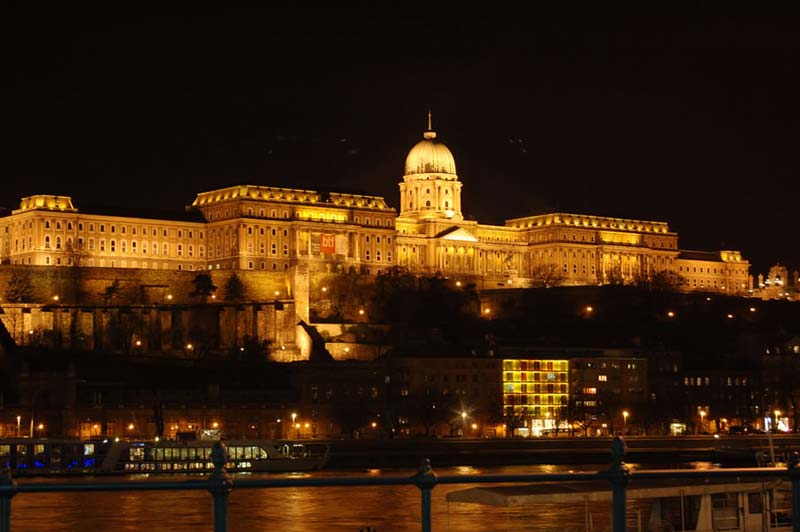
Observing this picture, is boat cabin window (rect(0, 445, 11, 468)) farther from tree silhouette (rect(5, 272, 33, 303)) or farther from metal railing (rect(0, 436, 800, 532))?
metal railing (rect(0, 436, 800, 532))

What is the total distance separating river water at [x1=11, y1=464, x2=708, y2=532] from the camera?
Result: 98.7 feet

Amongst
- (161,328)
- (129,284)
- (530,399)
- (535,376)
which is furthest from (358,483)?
(129,284)

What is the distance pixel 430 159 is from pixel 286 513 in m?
119

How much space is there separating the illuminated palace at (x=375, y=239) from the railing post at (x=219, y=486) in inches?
4299

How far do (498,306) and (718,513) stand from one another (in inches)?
3960

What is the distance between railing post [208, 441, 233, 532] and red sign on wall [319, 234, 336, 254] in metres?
121

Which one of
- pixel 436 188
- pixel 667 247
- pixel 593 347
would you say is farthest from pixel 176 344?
pixel 667 247

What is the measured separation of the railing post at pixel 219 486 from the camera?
43.1ft

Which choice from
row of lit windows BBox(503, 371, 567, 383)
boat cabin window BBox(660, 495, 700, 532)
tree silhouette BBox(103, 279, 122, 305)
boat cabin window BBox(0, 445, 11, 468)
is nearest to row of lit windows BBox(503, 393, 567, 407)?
row of lit windows BBox(503, 371, 567, 383)

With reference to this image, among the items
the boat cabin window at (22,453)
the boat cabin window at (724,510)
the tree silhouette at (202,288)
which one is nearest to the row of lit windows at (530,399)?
the tree silhouette at (202,288)

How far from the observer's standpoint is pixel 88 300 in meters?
109

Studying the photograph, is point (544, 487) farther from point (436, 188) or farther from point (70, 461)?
point (436, 188)

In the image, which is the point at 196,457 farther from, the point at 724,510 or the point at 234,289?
the point at 234,289

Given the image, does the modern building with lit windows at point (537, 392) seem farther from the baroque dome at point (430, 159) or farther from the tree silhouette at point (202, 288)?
the baroque dome at point (430, 159)
